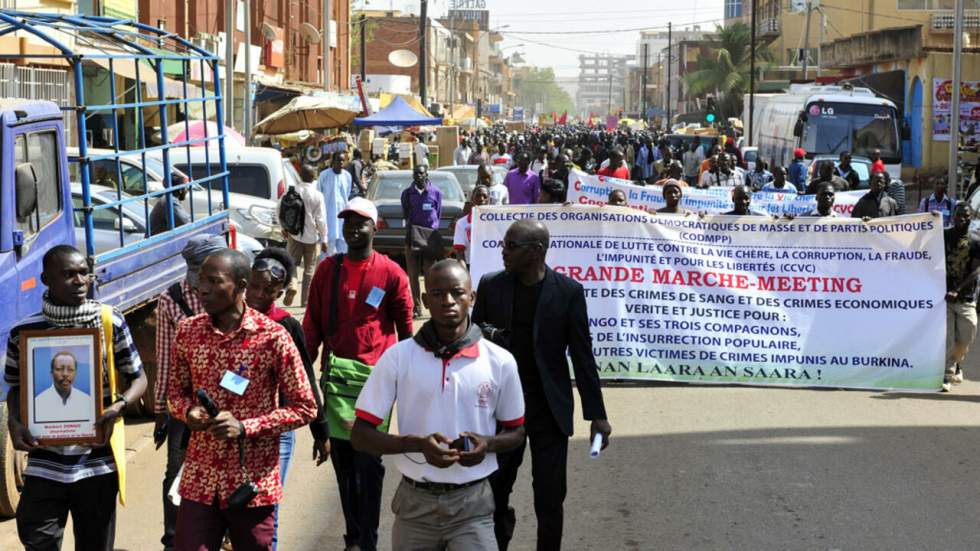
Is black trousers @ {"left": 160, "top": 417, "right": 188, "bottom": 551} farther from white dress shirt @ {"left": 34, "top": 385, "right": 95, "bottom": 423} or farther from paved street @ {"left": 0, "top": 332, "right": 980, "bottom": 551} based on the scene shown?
white dress shirt @ {"left": 34, "top": 385, "right": 95, "bottom": 423}

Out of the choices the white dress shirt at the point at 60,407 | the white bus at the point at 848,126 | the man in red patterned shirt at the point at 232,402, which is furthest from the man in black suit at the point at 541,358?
the white bus at the point at 848,126

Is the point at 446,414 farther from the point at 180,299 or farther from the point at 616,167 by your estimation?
the point at 616,167

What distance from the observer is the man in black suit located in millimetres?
6211

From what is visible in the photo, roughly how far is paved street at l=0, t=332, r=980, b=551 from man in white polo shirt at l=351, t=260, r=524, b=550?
8.01 ft

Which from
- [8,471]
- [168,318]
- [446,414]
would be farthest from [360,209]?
[446,414]

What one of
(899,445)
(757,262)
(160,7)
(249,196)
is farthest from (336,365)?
(160,7)

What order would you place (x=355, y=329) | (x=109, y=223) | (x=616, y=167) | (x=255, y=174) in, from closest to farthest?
1. (x=355, y=329)
2. (x=109, y=223)
3. (x=616, y=167)
4. (x=255, y=174)

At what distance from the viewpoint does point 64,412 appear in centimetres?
543

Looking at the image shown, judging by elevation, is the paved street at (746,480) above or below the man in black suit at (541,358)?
below

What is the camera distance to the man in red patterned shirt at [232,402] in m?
5.08

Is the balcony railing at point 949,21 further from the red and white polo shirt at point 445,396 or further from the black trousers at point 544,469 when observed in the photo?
the red and white polo shirt at point 445,396

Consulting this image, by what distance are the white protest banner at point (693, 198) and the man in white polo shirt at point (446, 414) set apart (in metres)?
9.48

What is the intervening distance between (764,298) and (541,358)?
Result: 5.40 m

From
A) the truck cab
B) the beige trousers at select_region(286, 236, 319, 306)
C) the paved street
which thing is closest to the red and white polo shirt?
the paved street
